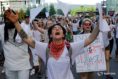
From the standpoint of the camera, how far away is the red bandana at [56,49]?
16.6 feet

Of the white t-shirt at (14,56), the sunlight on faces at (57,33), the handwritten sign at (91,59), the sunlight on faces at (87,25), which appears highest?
the sunlight on faces at (57,33)

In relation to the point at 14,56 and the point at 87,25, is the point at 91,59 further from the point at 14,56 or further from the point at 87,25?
the point at 14,56

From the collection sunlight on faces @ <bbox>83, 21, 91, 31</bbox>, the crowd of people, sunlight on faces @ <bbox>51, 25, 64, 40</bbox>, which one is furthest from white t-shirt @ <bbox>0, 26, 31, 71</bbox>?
sunlight on faces @ <bbox>83, 21, 91, 31</bbox>

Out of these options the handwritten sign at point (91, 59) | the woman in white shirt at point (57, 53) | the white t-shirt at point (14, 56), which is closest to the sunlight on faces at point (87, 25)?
the handwritten sign at point (91, 59)

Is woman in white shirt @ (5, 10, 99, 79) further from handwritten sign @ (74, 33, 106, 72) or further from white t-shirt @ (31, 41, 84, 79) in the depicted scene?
handwritten sign @ (74, 33, 106, 72)

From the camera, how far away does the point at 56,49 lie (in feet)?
16.7

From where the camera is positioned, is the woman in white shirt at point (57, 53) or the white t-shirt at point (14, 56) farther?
the white t-shirt at point (14, 56)

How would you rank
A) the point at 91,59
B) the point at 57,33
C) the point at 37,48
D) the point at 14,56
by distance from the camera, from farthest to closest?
the point at 91,59 < the point at 14,56 < the point at 37,48 < the point at 57,33

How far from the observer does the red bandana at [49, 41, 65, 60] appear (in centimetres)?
506

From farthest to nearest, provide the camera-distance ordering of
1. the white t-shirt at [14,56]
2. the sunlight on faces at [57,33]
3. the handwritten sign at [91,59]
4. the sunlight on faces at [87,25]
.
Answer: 1. the handwritten sign at [91,59]
2. the sunlight on faces at [87,25]
3. the white t-shirt at [14,56]
4. the sunlight on faces at [57,33]

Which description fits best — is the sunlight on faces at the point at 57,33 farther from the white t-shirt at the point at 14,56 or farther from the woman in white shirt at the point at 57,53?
the white t-shirt at the point at 14,56

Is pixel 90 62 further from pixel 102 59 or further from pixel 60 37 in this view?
pixel 60 37

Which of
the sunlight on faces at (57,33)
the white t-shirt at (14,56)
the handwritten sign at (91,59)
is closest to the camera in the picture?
the sunlight on faces at (57,33)

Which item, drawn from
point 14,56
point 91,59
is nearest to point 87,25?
point 91,59
